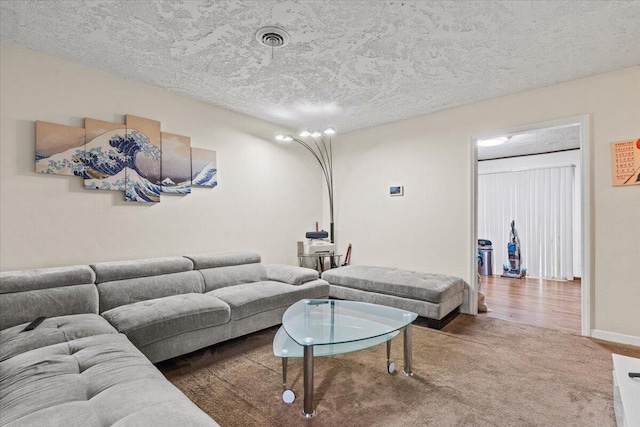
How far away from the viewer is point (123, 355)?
1.66 meters

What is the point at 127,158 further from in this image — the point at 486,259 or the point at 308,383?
the point at 486,259

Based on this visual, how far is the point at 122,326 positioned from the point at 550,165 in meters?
7.44

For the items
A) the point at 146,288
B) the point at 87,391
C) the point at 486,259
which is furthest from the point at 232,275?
the point at 486,259

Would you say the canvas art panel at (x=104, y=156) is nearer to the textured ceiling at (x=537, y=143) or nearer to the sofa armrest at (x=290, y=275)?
the sofa armrest at (x=290, y=275)

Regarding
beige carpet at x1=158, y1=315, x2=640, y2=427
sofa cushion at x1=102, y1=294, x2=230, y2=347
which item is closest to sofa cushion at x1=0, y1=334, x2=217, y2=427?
sofa cushion at x1=102, y1=294, x2=230, y2=347

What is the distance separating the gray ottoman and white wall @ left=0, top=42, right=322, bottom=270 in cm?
114

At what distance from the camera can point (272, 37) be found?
2324 millimetres

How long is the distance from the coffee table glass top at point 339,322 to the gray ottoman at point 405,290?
2.71 feet

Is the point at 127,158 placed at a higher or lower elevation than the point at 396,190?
higher

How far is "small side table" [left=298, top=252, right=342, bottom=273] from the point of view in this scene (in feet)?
15.0

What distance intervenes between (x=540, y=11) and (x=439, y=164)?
215cm

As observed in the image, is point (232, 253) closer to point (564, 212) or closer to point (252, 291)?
point (252, 291)

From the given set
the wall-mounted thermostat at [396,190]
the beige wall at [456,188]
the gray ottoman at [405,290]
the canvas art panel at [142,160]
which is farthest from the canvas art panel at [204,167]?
the wall-mounted thermostat at [396,190]

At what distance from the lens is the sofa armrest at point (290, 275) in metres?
3.47
